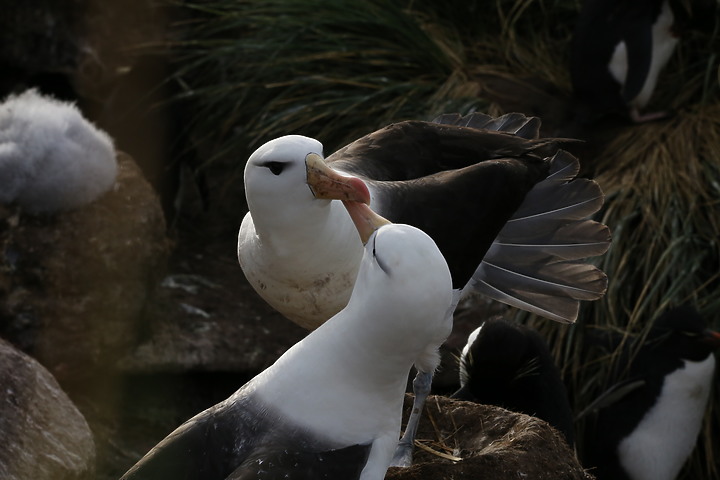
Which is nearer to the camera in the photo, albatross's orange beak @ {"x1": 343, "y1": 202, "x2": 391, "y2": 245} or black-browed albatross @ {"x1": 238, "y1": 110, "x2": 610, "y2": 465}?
albatross's orange beak @ {"x1": 343, "y1": 202, "x2": 391, "y2": 245}

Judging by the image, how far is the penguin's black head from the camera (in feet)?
20.0

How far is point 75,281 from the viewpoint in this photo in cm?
606

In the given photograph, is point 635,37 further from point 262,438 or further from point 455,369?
point 262,438

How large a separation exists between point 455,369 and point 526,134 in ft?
5.99

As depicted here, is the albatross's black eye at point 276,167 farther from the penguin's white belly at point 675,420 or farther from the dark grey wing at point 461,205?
the penguin's white belly at point 675,420

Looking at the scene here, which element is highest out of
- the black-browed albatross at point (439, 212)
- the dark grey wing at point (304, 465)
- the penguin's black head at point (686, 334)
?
the black-browed albatross at point (439, 212)

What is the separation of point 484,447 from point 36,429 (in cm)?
163

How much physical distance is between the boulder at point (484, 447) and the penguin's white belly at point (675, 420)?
6.63ft

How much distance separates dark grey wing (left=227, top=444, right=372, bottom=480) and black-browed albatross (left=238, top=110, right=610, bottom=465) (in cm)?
85

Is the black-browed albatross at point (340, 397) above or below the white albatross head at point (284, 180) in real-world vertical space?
below

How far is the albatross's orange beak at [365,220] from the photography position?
3.68 meters

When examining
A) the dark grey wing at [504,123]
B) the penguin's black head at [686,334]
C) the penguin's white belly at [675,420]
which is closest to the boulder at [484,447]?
the dark grey wing at [504,123]

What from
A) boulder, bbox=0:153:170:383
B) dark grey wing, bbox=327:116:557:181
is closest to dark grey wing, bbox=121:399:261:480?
dark grey wing, bbox=327:116:557:181

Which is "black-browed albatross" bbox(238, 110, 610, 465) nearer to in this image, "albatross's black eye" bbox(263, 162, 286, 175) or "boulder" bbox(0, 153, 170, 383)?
"albatross's black eye" bbox(263, 162, 286, 175)
